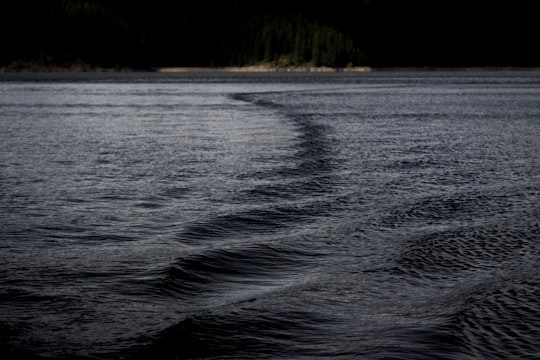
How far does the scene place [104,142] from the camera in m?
27.5

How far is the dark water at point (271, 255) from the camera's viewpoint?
23.0 feet

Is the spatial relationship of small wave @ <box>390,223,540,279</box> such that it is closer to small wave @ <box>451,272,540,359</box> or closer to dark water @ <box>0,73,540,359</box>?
dark water @ <box>0,73,540,359</box>

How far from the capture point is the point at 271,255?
1024 centimetres

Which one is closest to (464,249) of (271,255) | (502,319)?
(271,255)

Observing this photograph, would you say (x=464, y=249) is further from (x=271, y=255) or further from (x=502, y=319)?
(x=502, y=319)

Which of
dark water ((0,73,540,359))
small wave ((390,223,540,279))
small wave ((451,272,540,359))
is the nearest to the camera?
small wave ((451,272,540,359))

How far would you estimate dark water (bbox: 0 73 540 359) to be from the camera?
7.02m

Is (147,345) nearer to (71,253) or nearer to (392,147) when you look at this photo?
(71,253)

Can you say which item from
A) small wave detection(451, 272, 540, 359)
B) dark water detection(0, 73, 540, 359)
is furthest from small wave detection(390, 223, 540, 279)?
small wave detection(451, 272, 540, 359)

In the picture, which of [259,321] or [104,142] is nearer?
[259,321]

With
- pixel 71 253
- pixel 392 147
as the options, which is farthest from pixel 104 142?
pixel 71 253

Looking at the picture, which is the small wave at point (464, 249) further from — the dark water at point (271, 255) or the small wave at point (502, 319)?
the small wave at point (502, 319)

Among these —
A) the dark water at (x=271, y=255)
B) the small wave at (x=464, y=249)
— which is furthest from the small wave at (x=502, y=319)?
the small wave at (x=464, y=249)

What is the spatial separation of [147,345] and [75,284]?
2.33 meters
